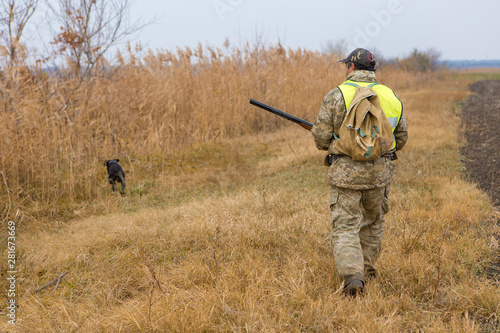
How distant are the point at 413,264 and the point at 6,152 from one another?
195 inches

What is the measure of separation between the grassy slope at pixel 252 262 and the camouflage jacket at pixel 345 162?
732 mm

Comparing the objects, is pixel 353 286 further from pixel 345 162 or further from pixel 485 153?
pixel 485 153

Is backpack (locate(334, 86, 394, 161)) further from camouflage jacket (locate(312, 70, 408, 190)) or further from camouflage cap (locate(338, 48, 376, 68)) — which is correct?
camouflage cap (locate(338, 48, 376, 68))

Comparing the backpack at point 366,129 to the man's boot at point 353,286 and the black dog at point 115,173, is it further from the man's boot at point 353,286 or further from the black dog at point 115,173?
the black dog at point 115,173

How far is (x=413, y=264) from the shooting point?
113 inches

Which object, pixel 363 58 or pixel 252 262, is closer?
pixel 363 58

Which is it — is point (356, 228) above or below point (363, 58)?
below

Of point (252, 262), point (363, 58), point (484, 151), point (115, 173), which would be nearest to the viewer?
point (363, 58)

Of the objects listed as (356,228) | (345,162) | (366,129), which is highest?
(366,129)

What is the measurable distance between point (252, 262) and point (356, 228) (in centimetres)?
92

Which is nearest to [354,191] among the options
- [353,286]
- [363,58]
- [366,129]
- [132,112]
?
[366,129]

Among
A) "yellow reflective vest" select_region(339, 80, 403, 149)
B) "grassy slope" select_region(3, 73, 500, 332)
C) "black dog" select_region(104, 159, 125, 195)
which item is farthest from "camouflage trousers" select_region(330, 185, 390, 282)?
"black dog" select_region(104, 159, 125, 195)

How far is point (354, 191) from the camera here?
265 centimetres

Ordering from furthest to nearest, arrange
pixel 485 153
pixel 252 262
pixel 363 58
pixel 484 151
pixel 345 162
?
pixel 484 151, pixel 485 153, pixel 252 262, pixel 363 58, pixel 345 162
